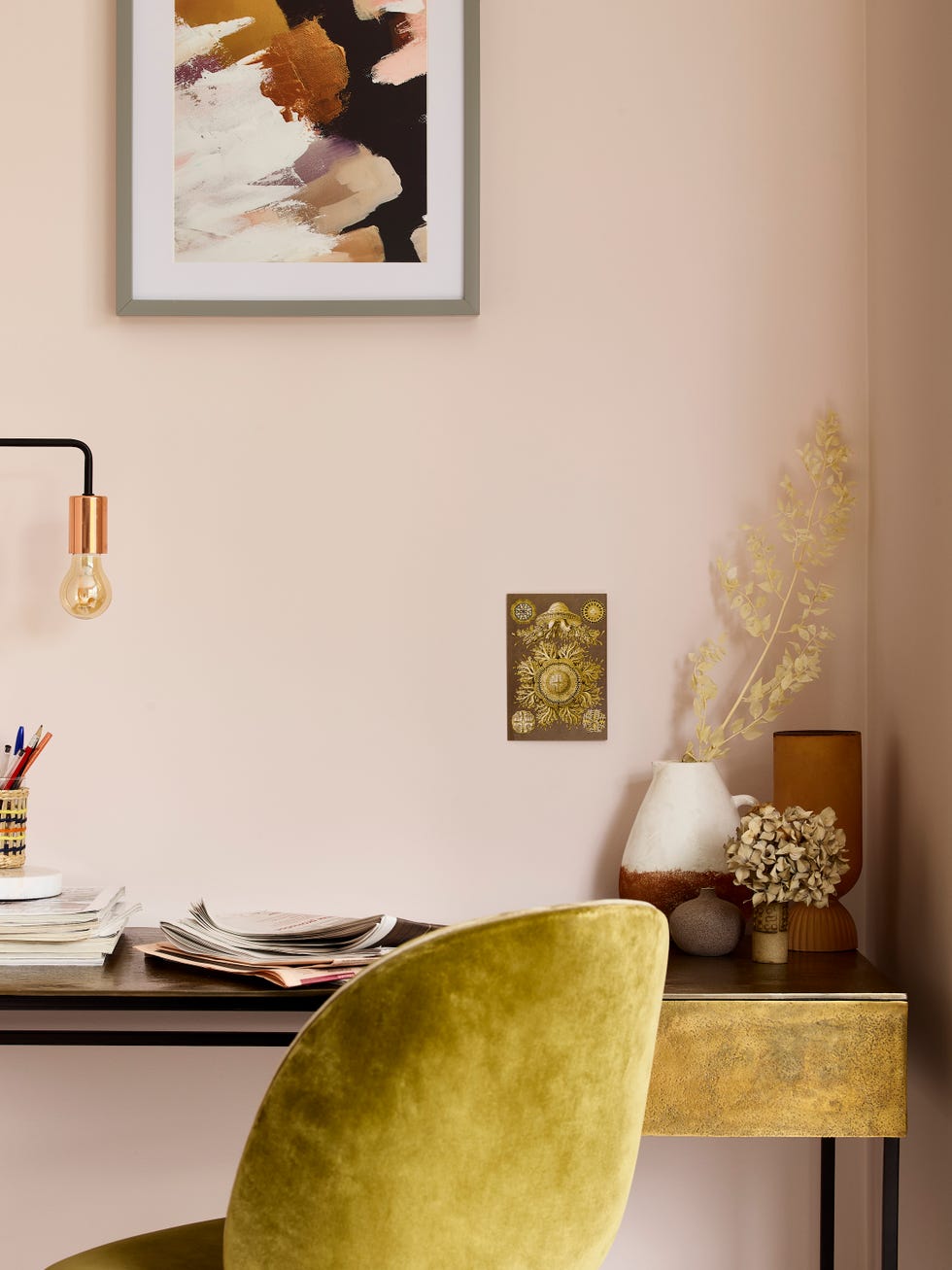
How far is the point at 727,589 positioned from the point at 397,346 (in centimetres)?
62

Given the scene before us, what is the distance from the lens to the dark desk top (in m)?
1.35

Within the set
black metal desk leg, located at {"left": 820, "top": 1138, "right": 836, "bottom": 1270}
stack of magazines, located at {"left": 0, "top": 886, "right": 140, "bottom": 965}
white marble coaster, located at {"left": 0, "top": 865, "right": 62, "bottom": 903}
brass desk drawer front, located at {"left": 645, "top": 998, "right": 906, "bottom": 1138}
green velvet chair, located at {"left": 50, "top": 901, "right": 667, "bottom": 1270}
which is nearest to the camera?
green velvet chair, located at {"left": 50, "top": 901, "right": 667, "bottom": 1270}

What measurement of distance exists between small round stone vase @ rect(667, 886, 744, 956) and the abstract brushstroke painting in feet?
3.37

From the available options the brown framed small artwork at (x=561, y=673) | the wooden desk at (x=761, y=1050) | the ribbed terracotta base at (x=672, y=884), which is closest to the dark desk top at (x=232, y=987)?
the wooden desk at (x=761, y=1050)

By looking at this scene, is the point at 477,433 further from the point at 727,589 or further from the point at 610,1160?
the point at 610,1160

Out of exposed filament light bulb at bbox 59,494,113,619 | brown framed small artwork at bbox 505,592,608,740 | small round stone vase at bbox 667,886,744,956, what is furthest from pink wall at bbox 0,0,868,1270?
small round stone vase at bbox 667,886,744,956

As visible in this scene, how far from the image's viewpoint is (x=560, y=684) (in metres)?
1.78

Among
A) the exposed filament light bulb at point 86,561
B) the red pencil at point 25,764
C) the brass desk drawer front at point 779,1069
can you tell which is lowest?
the brass desk drawer front at point 779,1069

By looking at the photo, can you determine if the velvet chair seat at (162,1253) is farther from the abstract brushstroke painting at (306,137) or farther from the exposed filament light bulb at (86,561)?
the abstract brushstroke painting at (306,137)

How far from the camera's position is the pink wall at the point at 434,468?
1.79m

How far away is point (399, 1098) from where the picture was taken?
36.6 inches

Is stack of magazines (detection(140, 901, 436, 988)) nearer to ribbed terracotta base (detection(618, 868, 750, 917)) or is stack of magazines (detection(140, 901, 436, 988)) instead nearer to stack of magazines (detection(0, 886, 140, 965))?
stack of magazines (detection(0, 886, 140, 965))

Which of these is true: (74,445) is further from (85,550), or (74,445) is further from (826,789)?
(826,789)

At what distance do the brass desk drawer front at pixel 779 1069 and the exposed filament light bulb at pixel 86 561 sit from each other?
0.95m
